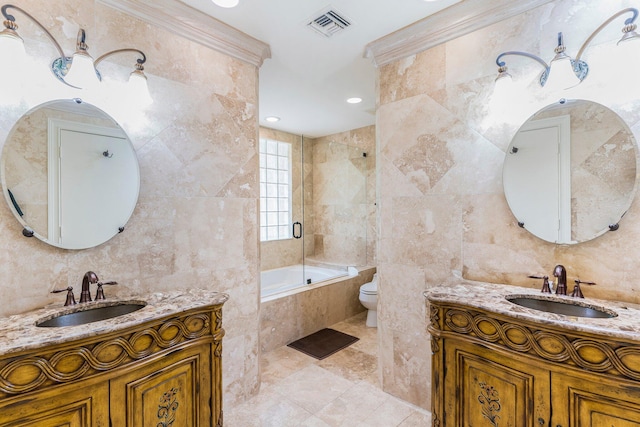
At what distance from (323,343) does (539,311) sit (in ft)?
7.44

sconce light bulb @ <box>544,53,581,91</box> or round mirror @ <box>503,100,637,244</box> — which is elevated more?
sconce light bulb @ <box>544,53,581,91</box>

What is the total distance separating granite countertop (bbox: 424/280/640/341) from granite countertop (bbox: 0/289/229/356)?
1270mm

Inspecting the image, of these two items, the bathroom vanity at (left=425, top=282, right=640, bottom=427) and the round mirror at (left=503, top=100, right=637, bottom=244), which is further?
the round mirror at (left=503, top=100, right=637, bottom=244)

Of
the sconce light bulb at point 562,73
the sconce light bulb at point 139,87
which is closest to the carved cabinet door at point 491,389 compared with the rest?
the sconce light bulb at point 562,73

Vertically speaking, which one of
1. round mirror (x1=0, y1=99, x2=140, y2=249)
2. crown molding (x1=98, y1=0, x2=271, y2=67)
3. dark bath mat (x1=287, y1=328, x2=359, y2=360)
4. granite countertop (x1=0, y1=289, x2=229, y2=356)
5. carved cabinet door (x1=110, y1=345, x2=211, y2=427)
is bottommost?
dark bath mat (x1=287, y1=328, x2=359, y2=360)

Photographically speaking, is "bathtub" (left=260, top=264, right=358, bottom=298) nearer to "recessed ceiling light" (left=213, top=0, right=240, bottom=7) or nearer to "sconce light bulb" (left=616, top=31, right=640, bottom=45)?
"recessed ceiling light" (left=213, top=0, right=240, bottom=7)

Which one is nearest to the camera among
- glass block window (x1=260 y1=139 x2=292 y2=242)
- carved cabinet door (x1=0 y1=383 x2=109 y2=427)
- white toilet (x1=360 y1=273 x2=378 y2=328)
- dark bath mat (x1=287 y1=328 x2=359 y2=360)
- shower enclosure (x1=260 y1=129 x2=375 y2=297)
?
carved cabinet door (x1=0 y1=383 x2=109 y2=427)

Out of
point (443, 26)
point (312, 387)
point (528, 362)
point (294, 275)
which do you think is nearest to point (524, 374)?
point (528, 362)

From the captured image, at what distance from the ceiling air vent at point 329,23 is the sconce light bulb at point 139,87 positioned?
43.9 inches

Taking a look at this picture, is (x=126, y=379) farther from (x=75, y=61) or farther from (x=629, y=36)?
(x=629, y=36)

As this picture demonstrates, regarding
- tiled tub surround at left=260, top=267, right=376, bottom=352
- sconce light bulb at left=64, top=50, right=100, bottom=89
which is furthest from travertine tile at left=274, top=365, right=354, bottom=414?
sconce light bulb at left=64, top=50, right=100, bottom=89

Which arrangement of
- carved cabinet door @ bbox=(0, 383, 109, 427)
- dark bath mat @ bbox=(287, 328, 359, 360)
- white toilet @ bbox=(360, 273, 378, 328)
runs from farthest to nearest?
white toilet @ bbox=(360, 273, 378, 328) < dark bath mat @ bbox=(287, 328, 359, 360) < carved cabinet door @ bbox=(0, 383, 109, 427)

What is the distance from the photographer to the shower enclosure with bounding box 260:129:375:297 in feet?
14.3

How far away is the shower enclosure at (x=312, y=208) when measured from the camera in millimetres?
4367
